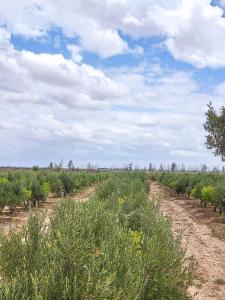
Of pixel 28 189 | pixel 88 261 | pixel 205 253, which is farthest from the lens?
pixel 28 189

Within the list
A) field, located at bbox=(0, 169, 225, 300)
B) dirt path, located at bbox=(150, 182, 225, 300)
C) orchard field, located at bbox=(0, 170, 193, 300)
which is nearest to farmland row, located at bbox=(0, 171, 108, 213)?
dirt path, located at bbox=(150, 182, 225, 300)

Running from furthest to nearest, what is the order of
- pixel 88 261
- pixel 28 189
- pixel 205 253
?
pixel 28 189
pixel 205 253
pixel 88 261

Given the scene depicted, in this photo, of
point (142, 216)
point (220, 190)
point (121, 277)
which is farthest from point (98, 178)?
point (121, 277)

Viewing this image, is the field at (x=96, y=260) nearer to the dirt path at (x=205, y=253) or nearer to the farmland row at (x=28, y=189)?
the dirt path at (x=205, y=253)

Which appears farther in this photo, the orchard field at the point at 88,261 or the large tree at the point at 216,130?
the large tree at the point at 216,130

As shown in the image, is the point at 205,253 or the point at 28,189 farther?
the point at 28,189

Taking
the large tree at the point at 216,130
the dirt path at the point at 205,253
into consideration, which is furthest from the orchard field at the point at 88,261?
the large tree at the point at 216,130

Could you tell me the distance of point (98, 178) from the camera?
63531mm

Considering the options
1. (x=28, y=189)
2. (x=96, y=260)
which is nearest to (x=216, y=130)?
(x=28, y=189)

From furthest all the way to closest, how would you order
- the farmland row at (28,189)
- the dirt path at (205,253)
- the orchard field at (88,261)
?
1. the farmland row at (28,189)
2. the dirt path at (205,253)
3. the orchard field at (88,261)

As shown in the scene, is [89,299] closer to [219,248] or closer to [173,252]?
[173,252]

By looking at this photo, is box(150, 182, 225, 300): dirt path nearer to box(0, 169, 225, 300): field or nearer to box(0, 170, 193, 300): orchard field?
box(0, 169, 225, 300): field

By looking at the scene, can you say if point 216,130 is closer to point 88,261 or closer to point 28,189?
point 28,189

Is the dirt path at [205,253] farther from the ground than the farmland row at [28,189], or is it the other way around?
the farmland row at [28,189]
